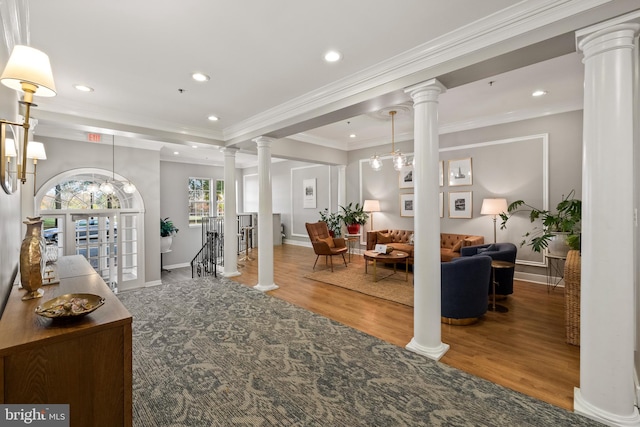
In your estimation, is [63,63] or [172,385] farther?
[63,63]

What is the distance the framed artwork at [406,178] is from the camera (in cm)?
675

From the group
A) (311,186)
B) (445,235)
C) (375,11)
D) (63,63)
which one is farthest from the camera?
(311,186)

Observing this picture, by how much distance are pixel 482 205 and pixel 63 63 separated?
20.7ft

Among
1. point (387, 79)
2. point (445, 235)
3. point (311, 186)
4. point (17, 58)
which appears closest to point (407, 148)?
point (445, 235)

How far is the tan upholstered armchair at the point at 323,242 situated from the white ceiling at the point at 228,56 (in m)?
2.71

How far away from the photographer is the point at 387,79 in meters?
2.96

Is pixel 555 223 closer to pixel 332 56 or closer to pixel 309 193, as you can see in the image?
pixel 332 56

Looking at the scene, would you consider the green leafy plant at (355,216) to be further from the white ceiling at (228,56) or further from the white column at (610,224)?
the white column at (610,224)

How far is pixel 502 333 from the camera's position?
316cm

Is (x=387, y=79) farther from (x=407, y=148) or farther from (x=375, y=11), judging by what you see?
(x=407, y=148)

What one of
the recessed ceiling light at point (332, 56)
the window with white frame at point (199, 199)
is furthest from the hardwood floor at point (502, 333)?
the window with white frame at point (199, 199)

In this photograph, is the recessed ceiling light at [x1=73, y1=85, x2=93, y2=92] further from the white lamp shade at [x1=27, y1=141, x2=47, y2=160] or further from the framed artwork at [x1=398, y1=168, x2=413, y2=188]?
the framed artwork at [x1=398, y1=168, x2=413, y2=188]

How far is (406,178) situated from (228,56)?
503 centimetres

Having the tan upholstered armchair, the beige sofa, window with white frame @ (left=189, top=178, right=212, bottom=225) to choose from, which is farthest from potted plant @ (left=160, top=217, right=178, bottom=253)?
the beige sofa
